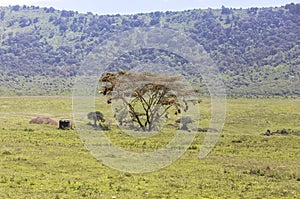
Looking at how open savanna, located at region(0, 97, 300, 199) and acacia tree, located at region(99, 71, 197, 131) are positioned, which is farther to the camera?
acacia tree, located at region(99, 71, 197, 131)

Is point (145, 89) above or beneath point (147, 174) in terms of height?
above

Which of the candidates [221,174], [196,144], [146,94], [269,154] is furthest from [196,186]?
[146,94]

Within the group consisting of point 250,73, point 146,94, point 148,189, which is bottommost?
point 148,189

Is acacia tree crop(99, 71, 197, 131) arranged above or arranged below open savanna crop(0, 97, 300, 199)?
above

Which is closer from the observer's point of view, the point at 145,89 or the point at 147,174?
the point at 147,174

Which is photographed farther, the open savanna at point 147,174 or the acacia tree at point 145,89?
the acacia tree at point 145,89

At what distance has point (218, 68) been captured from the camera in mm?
194250

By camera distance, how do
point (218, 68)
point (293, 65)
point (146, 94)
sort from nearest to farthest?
point (146, 94)
point (293, 65)
point (218, 68)

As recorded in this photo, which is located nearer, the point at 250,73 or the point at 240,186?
the point at 240,186

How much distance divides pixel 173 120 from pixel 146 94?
909cm

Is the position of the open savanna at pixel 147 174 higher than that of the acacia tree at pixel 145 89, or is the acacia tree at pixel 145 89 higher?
the acacia tree at pixel 145 89

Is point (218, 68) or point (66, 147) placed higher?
point (218, 68)

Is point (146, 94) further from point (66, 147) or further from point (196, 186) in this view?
point (196, 186)

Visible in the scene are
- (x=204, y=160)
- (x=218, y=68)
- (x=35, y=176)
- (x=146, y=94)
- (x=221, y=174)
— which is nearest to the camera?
(x=35, y=176)
